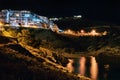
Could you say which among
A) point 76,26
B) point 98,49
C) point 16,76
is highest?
point 76,26

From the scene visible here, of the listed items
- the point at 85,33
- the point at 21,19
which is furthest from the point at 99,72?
the point at 85,33

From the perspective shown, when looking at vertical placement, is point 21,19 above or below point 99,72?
above

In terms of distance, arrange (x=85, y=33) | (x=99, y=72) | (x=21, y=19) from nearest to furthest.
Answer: (x=99, y=72) < (x=21, y=19) < (x=85, y=33)

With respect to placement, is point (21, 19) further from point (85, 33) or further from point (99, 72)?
point (85, 33)

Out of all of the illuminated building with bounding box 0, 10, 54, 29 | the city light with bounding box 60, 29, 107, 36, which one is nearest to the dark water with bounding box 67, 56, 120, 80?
the illuminated building with bounding box 0, 10, 54, 29

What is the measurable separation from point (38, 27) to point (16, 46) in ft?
149

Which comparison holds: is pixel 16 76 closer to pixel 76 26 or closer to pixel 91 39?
pixel 91 39

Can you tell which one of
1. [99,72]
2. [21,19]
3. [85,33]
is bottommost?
[99,72]

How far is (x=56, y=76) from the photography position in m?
38.8

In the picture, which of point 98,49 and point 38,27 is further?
point 98,49

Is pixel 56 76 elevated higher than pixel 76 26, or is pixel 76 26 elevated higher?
pixel 76 26

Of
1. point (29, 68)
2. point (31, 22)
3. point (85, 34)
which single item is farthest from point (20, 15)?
point (29, 68)

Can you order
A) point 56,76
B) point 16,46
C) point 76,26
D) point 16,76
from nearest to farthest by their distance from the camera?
point 16,76 → point 56,76 → point 16,46 → point 76,26

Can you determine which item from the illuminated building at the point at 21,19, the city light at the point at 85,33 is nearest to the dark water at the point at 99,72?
the illuminated building at the point at 21,19
